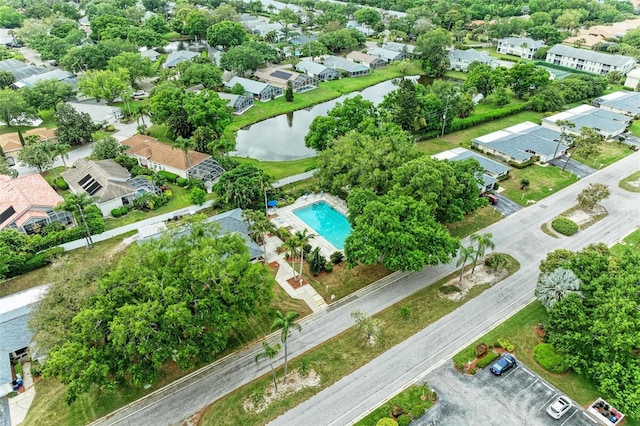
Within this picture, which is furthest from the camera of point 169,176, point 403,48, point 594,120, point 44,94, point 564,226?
point 403,48

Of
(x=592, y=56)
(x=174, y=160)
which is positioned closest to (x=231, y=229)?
(x=174, y=160)

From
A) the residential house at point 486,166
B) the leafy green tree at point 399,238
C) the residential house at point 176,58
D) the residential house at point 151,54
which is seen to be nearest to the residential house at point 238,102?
the residential house at point 176,58

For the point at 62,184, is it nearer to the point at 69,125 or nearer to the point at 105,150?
the point at 105,150

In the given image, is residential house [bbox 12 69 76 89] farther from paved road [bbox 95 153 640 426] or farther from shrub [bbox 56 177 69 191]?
paved road [bbox 95 153 640 426]

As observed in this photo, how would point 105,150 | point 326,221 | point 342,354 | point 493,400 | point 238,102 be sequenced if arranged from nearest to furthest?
1. point 493,400
2. point 342,354
3. point 326,221
4. point 105,150
5. point 238,102

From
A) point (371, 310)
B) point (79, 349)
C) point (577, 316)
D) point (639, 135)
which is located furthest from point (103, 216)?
point (639, 135)

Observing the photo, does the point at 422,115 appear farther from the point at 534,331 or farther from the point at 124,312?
the point at 124,312
